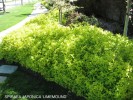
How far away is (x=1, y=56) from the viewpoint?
9703 mm

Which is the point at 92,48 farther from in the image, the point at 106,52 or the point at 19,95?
the point at 19,95

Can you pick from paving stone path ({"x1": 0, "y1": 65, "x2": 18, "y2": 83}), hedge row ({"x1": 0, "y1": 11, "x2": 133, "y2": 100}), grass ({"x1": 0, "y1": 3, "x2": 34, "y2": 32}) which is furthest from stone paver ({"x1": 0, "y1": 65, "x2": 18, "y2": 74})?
grass ({"x1": 0, "y1": 3, "x2": 34, "y2": 32})

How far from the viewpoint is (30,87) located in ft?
25.2

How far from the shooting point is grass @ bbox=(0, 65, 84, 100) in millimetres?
7285

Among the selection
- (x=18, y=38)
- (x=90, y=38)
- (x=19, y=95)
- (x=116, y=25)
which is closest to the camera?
(x=19, y=95)

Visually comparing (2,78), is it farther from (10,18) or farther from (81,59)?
(10,18)

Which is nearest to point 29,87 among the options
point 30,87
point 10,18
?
point 30,87

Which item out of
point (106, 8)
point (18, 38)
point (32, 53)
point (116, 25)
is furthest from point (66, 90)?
point (106, 8)

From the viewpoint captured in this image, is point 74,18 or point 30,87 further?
point 74,18

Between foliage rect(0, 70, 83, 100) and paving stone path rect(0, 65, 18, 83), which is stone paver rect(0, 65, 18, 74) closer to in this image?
paving stone path rect(0, 65, 18, 83)

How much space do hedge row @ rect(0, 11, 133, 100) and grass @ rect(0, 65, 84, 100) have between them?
221 millimetres

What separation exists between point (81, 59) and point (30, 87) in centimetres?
163

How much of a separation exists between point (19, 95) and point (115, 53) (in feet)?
8.61

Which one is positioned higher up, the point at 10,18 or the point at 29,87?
the point at 29,87
